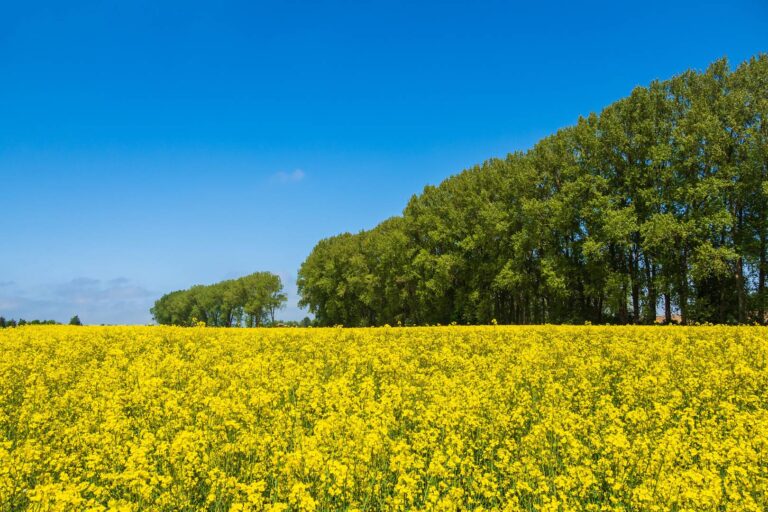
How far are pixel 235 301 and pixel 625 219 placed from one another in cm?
9502

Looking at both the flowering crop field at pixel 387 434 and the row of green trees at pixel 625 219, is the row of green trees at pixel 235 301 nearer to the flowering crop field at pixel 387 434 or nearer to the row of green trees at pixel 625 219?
the row of green trees at pixel 625 219

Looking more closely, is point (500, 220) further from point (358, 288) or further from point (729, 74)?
point (358, 288)

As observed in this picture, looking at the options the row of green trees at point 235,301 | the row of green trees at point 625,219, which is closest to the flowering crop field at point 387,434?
the row of green trees at point 625,219

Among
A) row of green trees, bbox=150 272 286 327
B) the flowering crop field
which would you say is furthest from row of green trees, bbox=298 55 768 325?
row of green trees, bbox=150 272 286 327

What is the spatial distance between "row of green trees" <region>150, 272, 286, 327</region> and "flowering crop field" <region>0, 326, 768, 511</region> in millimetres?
92311

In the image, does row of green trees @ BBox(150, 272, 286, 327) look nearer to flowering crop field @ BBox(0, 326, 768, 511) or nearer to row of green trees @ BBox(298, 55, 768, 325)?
row of green trees @ BBox(298, 55, 768, 325)

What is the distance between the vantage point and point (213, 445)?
818 centimetres

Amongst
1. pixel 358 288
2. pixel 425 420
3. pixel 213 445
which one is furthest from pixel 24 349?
pixel 358 288

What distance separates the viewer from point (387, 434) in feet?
27.5

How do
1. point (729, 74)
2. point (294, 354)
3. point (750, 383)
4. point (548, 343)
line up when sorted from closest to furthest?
point (750, 383)
point (294, 354)
point (548, 343)
point (729, 74)

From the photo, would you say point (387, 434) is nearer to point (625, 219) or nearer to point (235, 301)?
Result: point (625, 219)

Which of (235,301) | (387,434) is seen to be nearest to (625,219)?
(387,434)

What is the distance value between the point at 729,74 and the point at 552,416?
4147 centimetres

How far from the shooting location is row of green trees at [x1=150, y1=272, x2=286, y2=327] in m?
110
